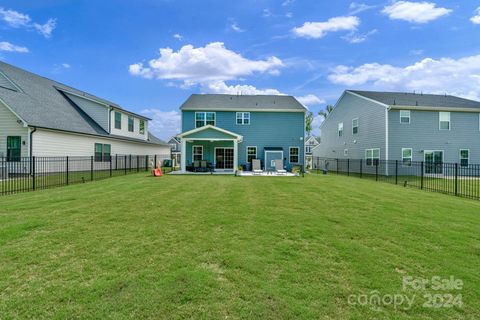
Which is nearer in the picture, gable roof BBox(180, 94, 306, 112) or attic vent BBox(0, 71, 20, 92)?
attic vent BBox(0, 71, 20, 92)

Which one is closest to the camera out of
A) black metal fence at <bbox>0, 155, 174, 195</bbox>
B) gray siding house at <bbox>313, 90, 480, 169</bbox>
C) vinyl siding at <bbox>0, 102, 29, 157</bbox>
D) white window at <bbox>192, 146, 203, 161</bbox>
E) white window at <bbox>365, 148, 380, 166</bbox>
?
black metal fence at <bbox>0, 155, 174, 195</bbox>

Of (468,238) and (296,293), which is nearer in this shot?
(296,293)

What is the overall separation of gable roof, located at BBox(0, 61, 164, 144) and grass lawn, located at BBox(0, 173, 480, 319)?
456 inches

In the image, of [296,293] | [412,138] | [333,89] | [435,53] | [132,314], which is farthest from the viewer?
[333,89]

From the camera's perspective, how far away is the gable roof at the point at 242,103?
22.6m

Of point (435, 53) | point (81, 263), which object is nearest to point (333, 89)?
point (435, 53)

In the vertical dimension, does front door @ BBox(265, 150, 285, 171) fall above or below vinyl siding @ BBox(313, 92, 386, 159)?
below

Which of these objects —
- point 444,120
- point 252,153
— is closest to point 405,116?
point 444,120

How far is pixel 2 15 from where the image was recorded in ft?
57.4

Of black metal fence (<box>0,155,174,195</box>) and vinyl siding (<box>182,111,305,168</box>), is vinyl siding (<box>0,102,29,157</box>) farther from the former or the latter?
vinyl siding (<box>182,111,305,168</box>)

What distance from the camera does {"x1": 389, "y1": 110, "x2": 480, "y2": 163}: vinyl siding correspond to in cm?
2048

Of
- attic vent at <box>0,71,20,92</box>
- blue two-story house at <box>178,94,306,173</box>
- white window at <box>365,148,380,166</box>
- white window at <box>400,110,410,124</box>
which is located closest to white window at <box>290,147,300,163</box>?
blue two-story house at <box>178,94,306,173</box>

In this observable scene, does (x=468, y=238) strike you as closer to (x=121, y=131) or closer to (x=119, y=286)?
(x=119, y=286)

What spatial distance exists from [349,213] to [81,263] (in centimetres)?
582
